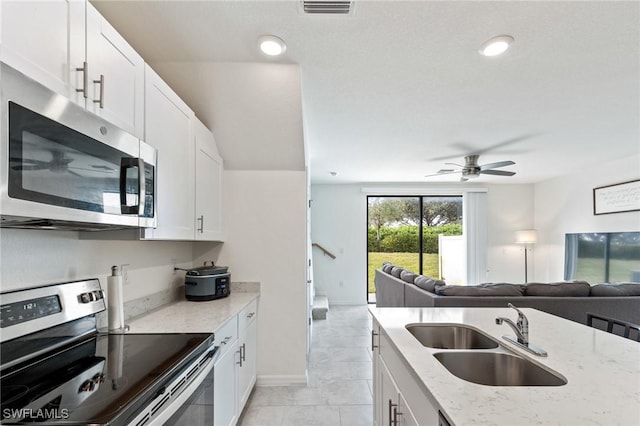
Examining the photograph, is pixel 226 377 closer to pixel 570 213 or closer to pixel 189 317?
pixel 189 317

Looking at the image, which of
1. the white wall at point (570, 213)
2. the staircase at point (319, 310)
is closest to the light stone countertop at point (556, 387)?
the staircase at point (319, 310)

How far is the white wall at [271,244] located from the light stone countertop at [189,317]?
43 centimetres

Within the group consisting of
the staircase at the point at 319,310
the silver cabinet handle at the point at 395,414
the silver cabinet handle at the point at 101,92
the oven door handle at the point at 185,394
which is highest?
the silver cabinet handle at the point at 101,92

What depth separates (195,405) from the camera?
56.1 inches

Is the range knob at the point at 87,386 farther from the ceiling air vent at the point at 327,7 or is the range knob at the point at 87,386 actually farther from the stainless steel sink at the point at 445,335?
the ceiling air vent at the point at 327,7

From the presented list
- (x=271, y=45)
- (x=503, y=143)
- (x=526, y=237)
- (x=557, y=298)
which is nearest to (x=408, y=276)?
(x=557, y=298)

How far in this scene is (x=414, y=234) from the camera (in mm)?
7121

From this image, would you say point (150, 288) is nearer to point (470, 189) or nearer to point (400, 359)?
point (400, 359)

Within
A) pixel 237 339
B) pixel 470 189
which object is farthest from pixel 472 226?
pixel 237 339

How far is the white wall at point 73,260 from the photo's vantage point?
1.25 metres

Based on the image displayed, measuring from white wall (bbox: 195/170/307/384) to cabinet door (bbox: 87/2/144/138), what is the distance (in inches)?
60.4

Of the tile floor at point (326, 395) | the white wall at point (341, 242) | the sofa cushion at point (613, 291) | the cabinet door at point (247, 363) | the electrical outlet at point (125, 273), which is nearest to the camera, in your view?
the electrical outlet at point (125, 273)

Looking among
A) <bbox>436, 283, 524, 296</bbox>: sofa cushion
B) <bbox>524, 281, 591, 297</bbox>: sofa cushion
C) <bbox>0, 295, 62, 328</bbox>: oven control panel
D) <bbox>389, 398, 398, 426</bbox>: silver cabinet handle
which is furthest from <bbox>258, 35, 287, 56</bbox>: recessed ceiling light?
<bbox>524, 281, 591, 297</bbox>: sofa cushion

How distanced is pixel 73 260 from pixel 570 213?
7217 mm
